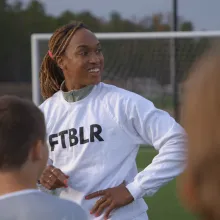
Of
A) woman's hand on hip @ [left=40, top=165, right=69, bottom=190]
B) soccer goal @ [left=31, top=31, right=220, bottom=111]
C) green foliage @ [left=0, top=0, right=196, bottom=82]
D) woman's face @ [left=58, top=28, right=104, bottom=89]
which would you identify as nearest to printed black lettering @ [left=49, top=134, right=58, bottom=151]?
woman's hand on hip @ [left=40, top=165, right=69, bottom=190]

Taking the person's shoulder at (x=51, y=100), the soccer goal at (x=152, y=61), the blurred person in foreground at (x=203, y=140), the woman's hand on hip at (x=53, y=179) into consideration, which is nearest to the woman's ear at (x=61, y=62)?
the person's shoulder at (x=51, y=100)

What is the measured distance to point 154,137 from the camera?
2.64 meters

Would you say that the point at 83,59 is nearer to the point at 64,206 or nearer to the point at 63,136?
the point at 63,136

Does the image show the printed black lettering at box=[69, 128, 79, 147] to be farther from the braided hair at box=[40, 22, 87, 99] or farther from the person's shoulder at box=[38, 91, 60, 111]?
the braided hair at box=[40, 22, 87, 99]

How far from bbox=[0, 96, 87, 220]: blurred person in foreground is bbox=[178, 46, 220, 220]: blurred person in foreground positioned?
2.68 feet

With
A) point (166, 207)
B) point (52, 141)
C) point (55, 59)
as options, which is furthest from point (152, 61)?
point (52, 141)

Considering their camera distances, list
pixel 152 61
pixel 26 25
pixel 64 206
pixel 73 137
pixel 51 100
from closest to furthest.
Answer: pixel 64 206 → pixel 73 137 → pixel 51 100 → pixel 152 61 → pixel 26 25

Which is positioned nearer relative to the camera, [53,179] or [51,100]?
[53,179]

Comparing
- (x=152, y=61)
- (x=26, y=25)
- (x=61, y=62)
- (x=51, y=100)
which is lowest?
(x=26, y=25)

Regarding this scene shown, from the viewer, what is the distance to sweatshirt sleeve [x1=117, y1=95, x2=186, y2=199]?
2.62 m

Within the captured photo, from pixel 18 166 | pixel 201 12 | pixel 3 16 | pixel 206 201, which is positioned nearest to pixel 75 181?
pixel 18 166

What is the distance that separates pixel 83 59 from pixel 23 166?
3.36ft

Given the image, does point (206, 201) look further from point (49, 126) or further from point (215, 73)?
point (49, 126)

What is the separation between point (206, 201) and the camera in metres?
1.04
